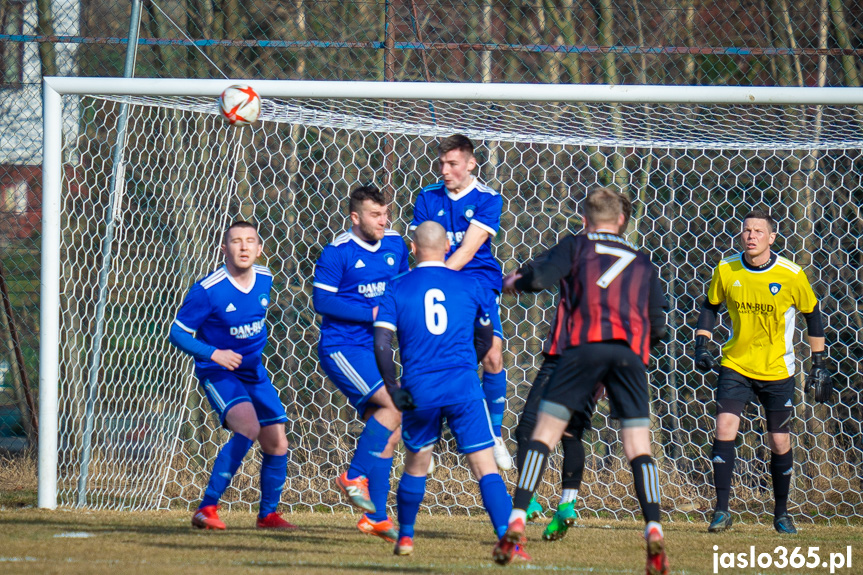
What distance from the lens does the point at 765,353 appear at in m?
5.62

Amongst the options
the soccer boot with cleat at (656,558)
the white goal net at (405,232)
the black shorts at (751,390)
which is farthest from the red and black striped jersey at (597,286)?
the white goal net at (405,232)

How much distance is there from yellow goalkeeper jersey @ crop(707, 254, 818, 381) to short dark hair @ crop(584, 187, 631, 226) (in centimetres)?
201

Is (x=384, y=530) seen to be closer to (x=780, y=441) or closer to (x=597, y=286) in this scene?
(x=597, y=286)

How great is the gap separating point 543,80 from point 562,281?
477 centimetres

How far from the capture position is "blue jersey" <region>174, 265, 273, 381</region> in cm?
512

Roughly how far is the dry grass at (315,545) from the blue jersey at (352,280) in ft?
3.55

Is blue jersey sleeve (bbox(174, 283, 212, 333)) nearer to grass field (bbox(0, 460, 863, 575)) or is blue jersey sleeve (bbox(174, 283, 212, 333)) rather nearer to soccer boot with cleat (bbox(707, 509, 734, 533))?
grass field (bbox(0, 460, 863, 575))

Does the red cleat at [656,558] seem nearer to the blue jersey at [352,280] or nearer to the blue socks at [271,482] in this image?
the blue jersey at [352,280]

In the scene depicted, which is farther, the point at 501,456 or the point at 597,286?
the point at 501,456

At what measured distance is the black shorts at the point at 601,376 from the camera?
3832mm

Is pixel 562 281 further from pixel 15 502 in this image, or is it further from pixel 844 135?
pixel 15 502

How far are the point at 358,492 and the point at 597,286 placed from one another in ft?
5.31

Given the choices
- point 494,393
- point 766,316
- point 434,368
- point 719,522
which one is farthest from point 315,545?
point 766,316

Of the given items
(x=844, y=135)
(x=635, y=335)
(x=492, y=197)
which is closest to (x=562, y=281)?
(x=635, y=335)
